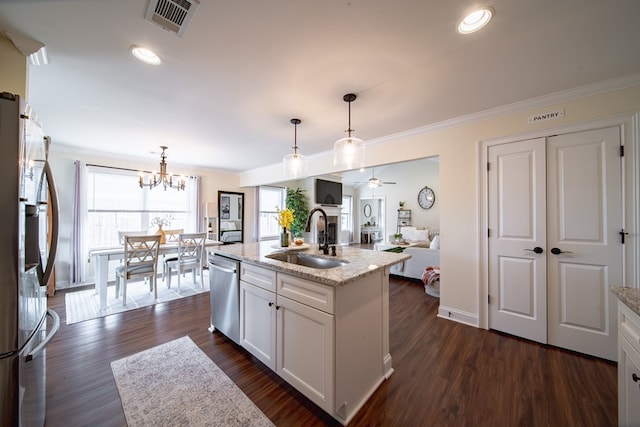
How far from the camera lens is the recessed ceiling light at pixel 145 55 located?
1.66 meters

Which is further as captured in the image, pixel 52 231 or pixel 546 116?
pixel 546 116

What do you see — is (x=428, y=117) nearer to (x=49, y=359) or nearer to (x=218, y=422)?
(x=218, y=422)

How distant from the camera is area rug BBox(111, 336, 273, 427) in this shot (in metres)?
1.49

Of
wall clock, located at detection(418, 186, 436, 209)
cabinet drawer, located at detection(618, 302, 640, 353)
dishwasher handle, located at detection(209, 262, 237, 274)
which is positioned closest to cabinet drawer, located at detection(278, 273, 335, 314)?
dishwasher handle, located at detection(209, 262, 237, 274)

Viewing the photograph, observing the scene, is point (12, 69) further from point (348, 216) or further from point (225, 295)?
point (348, 216)

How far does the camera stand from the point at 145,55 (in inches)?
68.0

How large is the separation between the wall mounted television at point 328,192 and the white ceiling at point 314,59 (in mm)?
4528

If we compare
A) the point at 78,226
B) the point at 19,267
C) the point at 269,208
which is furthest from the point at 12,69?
the point at 269,208

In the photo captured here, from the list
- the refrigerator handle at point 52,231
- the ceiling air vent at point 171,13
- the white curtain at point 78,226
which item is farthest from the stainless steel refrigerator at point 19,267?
the white curtain at point 78,226

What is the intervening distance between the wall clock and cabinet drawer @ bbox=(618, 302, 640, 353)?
23.6ft

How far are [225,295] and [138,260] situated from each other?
2134mm

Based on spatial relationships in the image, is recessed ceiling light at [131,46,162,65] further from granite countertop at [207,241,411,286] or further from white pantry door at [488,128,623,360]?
white pantry door at [488,128,623,360]

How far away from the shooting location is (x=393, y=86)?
2125 mm

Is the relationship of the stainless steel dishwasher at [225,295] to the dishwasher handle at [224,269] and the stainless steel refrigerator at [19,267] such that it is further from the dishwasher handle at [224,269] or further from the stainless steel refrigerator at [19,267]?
the stainless steel refrigerator at [19,267]
